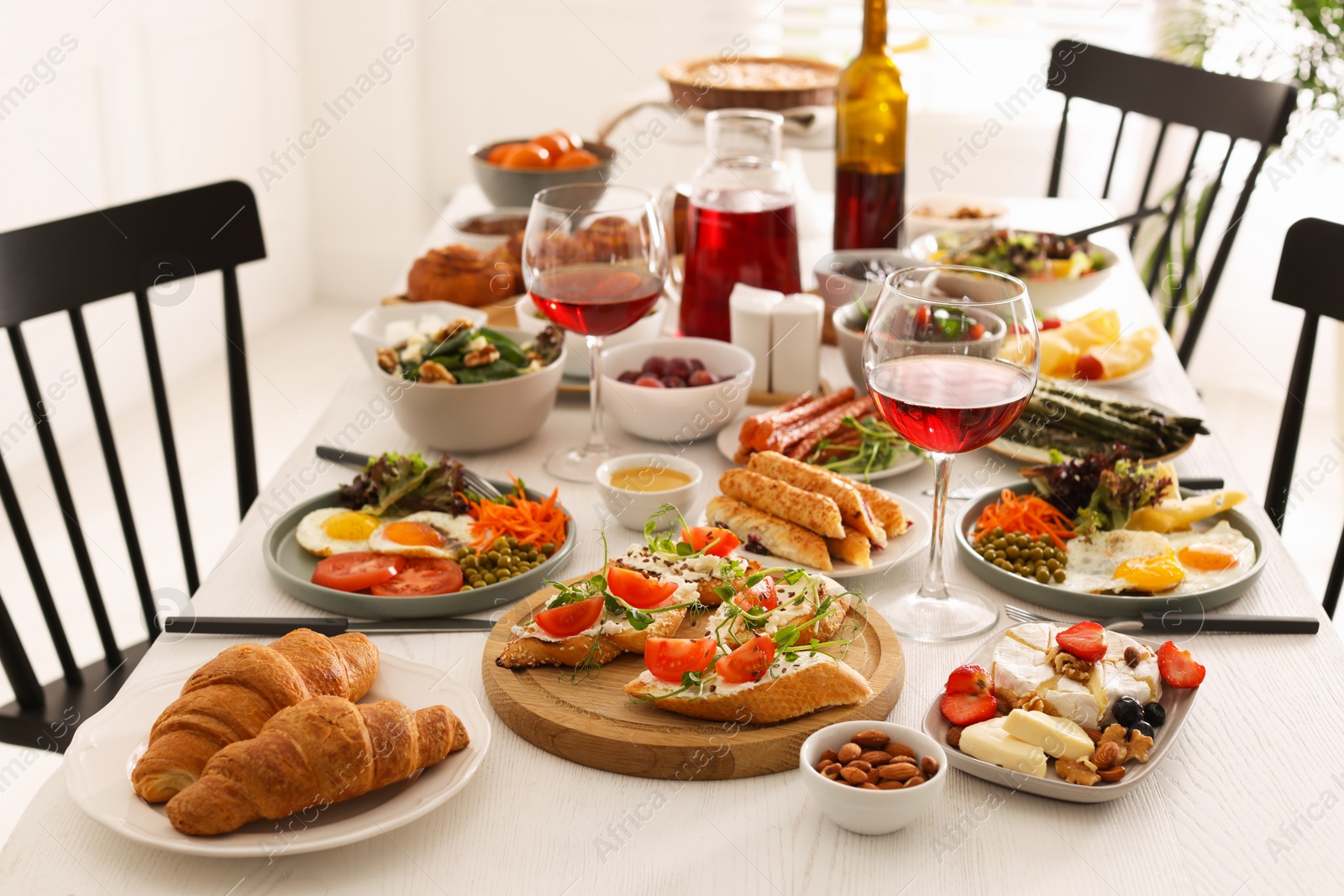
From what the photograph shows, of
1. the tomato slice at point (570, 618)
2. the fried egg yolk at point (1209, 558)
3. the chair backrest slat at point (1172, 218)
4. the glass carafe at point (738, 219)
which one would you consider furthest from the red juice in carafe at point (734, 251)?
the chair backrest slat at point (1172, 218)

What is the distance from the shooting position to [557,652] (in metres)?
1.17

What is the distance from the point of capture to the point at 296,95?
5.69 m

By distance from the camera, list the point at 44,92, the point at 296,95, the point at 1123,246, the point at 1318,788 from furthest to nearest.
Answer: the point at 296,95, the point at 44,92, the point at 1123,246, the point at 1318,788

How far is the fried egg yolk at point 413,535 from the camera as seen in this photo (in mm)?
1432

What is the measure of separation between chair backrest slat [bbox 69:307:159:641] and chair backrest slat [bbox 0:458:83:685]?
12 centimetres

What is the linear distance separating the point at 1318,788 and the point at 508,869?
2.31 feet

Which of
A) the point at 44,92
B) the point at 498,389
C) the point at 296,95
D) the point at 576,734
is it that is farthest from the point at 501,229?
the point at 296,95

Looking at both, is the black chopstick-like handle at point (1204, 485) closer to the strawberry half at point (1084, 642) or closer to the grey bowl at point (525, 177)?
the strawberry half at point (1084, 642)

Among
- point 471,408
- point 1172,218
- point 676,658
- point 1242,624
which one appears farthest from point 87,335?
point 1172,218

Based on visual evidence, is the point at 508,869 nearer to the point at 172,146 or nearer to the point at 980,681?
the point at 980,681

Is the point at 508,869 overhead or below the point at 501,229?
below

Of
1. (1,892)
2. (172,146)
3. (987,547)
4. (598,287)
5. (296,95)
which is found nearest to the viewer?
(1,892)

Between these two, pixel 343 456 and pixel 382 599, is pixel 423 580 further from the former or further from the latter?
pixel 343 456

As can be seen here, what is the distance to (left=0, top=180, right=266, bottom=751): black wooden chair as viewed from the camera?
1.69 meters
